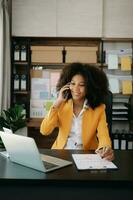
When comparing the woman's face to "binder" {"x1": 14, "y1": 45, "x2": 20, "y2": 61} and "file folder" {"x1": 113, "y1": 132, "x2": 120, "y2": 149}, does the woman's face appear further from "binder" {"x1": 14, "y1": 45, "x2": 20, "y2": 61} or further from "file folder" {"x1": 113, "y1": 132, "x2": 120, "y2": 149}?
"binder" {"x1": 14, "y1": 45, "x2": 20, "y2": 61}

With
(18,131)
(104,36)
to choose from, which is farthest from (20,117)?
(104,36)

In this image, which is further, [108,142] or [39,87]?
[39,87]

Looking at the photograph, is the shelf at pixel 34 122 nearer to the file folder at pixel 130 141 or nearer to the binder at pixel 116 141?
the binder at pixel 116 141

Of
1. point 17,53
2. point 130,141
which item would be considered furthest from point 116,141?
point 17,53

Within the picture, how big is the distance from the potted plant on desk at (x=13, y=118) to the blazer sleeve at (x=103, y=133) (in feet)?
5.24

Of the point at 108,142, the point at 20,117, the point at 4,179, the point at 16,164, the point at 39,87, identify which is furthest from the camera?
the point at 39,87

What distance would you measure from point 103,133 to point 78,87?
36 cm

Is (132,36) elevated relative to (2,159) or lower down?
elevated

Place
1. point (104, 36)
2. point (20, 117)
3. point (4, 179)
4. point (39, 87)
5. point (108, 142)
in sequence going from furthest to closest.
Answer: point (39, 87) → point (104, 36) → point (20, 117) → point (108, 142) → point (4, 179)

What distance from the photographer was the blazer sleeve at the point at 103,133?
1.93m

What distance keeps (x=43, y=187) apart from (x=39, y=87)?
2762mm

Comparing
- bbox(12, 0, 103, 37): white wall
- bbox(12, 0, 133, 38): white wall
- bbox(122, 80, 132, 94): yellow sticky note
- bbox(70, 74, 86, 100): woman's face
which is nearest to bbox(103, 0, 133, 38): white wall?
bbox(12, 0, 133, 38): white wall

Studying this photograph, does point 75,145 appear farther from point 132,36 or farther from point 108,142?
point 132,36

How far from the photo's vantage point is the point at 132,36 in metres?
3.68
